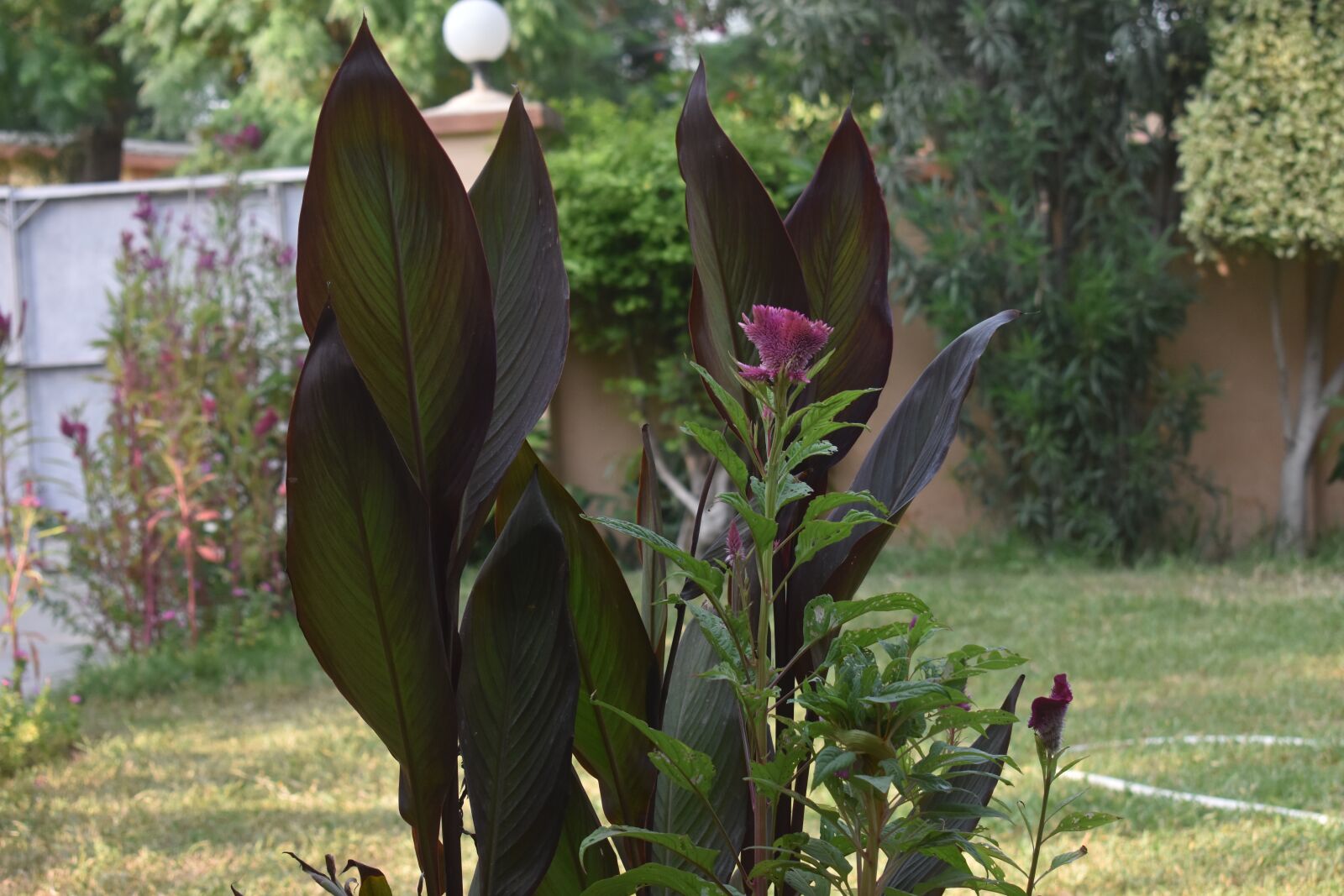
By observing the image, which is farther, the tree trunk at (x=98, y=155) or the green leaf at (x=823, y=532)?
the tree trunk at (x=98, y=155)

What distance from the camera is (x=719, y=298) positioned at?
1277 millimetres

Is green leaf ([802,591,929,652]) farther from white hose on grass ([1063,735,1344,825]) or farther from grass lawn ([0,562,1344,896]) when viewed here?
white hose on grass ([1063,735,1344,825])

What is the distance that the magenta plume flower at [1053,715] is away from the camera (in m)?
1.07

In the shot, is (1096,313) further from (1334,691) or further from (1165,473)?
(1334,691)

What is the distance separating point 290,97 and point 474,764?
44.6ft

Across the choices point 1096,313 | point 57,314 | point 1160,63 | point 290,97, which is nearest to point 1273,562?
point 1096,313

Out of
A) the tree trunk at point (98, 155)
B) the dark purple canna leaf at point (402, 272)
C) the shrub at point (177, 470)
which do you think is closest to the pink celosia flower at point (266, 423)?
the shrub at point (177, 470)

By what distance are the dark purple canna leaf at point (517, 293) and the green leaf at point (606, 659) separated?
0.16 ft

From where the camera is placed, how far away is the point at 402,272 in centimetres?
111

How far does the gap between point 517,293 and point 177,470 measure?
351 cm

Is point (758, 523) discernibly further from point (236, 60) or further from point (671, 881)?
point (236, 60)

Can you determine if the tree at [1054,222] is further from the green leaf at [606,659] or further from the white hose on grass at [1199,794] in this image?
the green leaf at [606,659]

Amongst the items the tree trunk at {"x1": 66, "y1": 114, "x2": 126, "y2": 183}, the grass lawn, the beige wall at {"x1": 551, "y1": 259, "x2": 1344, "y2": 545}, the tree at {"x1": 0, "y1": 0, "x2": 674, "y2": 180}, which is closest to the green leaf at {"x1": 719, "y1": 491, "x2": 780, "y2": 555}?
the grass lawn

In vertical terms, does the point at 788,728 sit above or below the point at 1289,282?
below
